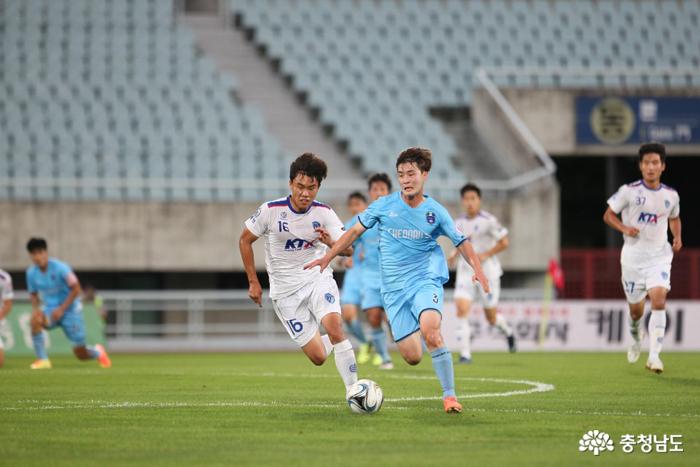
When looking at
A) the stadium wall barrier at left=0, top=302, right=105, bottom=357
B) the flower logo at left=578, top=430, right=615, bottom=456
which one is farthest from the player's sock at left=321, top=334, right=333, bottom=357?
the stadium wall barrier at left=0, top=302, right=105, bottom=357

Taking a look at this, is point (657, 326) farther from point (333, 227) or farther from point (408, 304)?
point (333, 227)

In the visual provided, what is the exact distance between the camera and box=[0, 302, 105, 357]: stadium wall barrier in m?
24.2

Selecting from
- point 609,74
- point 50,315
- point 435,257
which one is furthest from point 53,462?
point 609,74

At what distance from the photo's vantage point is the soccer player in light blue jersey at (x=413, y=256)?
396 inches

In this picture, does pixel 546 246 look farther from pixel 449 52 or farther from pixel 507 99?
pixel 449 52

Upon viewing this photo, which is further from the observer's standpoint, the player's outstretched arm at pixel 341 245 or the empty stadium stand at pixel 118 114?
the empty stadium stand at pixel 118 114

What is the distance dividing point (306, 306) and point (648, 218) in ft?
18.5

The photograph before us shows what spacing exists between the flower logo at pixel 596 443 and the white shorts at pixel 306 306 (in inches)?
119

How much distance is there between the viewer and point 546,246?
28.1 metres

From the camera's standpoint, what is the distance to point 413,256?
10.5 m

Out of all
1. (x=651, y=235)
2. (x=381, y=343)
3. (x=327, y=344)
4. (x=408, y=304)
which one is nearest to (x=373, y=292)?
(x=381, y=343)

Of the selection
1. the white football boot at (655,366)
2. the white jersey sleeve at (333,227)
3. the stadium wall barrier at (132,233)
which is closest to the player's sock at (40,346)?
the stadium wall barrier at (132,233)

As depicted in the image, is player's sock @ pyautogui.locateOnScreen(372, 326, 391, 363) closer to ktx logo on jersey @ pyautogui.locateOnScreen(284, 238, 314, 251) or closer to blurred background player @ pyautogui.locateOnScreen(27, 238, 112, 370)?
blurred background player @ pyautogui.locateOnScreen(27, 238, 112, 370)

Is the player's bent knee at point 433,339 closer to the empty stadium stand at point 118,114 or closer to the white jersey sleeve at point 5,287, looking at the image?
the white jersey sleeve at point 5,287
